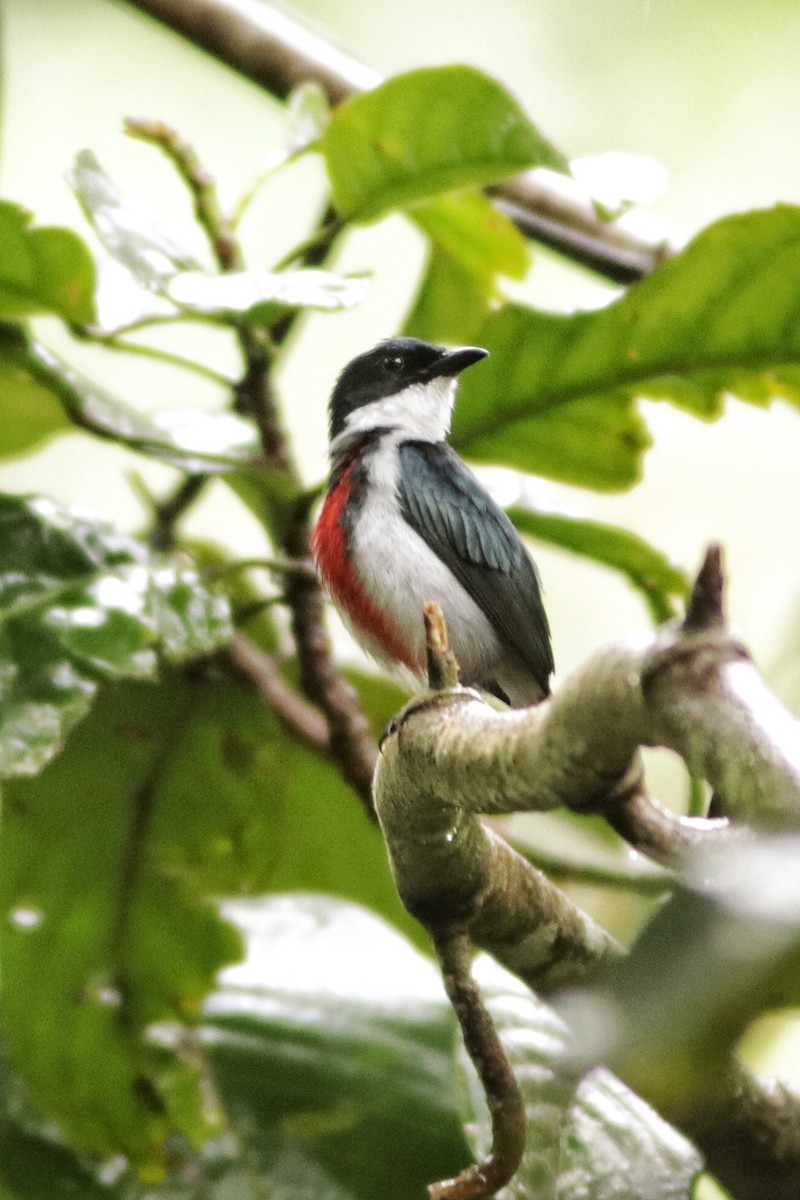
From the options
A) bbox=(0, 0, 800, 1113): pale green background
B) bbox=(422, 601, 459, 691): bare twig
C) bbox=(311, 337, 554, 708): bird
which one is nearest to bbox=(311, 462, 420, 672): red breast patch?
bbox=(311, 337, 554, 708): bird

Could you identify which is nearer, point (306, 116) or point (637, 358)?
point (637, 358)

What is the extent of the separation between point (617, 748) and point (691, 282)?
1.21 metres

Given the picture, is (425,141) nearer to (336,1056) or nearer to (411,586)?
(411,586)

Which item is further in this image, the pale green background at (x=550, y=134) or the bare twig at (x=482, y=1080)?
the pale green background at (x=550, y=134)

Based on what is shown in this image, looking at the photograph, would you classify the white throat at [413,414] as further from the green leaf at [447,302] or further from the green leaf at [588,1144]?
the green leaf at [588,1144]

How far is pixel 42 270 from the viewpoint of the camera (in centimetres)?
191

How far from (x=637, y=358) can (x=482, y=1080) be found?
42.8 inches

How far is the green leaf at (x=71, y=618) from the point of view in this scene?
5.45 ft

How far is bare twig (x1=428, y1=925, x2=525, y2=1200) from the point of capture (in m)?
1.19

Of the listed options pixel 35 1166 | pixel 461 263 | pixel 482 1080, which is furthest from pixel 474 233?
pixel 35 1166

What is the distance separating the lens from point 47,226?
186cm

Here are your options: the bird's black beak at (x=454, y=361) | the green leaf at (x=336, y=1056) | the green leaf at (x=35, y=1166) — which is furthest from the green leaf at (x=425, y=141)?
the green leaf at (x=35, y=1166)

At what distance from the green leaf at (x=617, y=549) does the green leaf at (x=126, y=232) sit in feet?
2.33

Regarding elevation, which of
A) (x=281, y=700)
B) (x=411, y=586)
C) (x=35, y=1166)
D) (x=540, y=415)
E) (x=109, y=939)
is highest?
(x=540, y=415)
